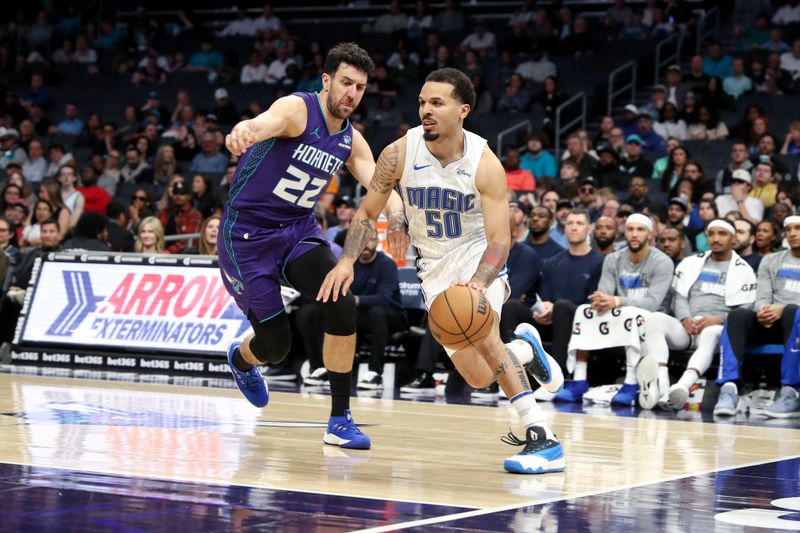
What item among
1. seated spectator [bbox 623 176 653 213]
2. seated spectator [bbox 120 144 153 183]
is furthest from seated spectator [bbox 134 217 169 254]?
seated spectator [bbox 120 144 153 183]

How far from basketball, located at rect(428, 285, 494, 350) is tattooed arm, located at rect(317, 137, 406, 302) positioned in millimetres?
551

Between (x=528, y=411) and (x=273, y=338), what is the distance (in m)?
1.62

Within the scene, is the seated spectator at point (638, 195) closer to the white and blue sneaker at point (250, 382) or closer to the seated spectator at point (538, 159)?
the seated spectator at point (538, 159)

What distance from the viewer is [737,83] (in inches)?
613

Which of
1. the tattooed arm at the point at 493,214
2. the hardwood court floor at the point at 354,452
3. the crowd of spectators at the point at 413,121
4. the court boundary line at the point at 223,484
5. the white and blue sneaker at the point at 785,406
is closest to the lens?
the court boundary line at the point at 223,484

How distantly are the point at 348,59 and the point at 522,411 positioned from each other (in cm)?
196

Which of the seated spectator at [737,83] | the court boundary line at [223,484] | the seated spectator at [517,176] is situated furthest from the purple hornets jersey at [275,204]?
the seated spectator at [737,83]

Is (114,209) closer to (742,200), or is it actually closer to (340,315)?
(742,200)

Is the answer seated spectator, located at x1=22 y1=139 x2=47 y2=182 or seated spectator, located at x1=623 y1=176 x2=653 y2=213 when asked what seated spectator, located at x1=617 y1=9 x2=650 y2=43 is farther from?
seated spectator, located at x1=22 y1=139 x2=47 y2=182

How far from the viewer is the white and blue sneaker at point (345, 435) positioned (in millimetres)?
6055

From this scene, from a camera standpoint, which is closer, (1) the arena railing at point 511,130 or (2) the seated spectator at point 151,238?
(2) the seated spectator at point 151,238

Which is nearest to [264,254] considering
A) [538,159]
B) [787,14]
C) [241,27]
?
[538,159]

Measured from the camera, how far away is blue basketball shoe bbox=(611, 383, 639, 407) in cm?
959

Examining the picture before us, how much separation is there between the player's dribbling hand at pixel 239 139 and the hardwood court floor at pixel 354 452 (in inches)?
53.2
